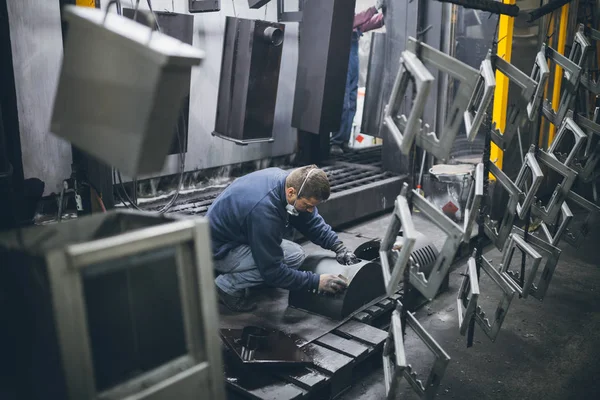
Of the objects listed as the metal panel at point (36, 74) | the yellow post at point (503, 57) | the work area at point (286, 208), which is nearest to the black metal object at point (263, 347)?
the work area at point (286, 208)

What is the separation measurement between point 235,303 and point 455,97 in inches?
78.9

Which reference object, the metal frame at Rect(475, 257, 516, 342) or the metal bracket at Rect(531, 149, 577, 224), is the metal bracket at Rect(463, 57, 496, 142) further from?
the metal bracket at Rect(531, 149, 577, 224)

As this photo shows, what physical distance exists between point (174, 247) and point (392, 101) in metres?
1.06

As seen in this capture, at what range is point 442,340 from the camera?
3.44m

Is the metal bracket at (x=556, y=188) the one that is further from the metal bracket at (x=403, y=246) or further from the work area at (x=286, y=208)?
the metal bracket at (x=403, y=246)

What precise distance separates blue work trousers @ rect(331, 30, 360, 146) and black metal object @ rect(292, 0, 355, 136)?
1.52 metres

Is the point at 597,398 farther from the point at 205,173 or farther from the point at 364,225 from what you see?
the point at 205,173

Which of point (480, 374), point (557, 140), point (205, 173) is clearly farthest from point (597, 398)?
point (205, 173)

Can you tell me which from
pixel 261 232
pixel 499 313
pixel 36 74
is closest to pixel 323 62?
pixel 36 74

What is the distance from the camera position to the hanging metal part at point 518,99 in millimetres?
2637

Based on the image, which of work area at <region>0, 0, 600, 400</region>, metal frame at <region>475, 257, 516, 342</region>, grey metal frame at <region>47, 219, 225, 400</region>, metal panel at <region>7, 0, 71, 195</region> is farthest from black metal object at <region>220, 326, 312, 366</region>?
metal panel at <region>7, 0, 71, 195</region>

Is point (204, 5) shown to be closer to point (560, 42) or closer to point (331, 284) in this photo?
point (331, 284)

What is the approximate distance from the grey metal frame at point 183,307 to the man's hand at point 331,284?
1737 millimetres

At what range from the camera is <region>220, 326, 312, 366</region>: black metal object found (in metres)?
2.65
